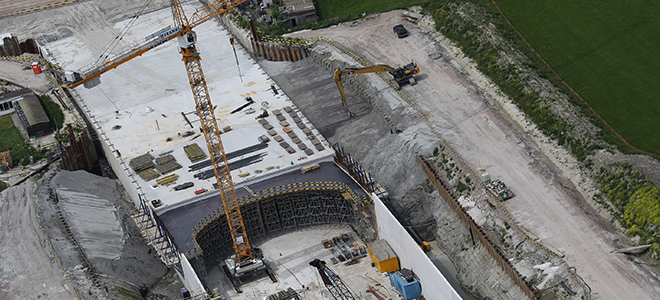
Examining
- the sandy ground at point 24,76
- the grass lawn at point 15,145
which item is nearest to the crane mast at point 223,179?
the grass lawn at point 15,145

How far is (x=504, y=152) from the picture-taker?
87312 mm

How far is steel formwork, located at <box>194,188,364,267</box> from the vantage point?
87.9 metres

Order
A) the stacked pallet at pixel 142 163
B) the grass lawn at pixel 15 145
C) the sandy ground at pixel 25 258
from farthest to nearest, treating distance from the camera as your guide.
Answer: the grass lawn at pixel 15 145, the stacked pallet at pixel 142 163, the sandy ground at pixel 25 258

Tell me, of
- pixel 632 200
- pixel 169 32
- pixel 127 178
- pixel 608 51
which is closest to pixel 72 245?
pixel 127 178

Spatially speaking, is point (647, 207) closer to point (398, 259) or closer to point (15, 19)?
point (398, 259)

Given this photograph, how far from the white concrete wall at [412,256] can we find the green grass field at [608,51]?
84.1 ft

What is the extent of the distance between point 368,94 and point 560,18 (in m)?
26.3

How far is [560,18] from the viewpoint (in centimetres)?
10481

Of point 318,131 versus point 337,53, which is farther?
point 337,53

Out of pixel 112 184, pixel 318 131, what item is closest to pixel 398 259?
pixel 318 131

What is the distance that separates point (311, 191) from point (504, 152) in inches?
821

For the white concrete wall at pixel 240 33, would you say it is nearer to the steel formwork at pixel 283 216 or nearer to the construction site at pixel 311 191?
the construction site at pixel 311 191

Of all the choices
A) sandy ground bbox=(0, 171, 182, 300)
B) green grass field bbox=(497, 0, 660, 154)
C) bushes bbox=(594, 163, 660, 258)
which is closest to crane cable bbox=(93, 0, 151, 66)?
sandy ground bbox=(0, 171, 182, 300)

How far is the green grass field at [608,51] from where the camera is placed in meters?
87.9
